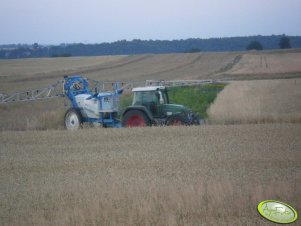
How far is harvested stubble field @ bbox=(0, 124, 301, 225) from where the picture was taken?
7148mm

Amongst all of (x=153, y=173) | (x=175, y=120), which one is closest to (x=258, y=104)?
(x=175, y=120)

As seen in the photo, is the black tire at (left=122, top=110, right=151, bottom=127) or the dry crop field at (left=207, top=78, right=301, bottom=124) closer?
the black tire at (left=122, top=110, right=151, bottom=127)

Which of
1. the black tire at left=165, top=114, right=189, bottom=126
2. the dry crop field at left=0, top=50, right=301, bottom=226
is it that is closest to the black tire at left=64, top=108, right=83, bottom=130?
the dry crop field at left=0, top=50, right=301, bottom=226

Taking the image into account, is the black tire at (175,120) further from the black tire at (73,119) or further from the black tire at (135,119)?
the black tire at (73,119)

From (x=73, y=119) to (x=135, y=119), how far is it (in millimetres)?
2416

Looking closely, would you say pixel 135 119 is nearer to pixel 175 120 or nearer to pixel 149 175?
pixel 175 120

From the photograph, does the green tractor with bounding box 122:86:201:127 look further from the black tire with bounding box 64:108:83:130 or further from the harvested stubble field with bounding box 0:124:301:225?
the black tire with bounding box 64:108:83:130

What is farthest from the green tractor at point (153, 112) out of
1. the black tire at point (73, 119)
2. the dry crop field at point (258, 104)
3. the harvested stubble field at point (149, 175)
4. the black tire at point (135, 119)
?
the dry crop field at point (258, 104)

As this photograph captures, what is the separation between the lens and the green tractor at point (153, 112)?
1536 centimetres

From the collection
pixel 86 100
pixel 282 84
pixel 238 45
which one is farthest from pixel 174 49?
pixel 86 100

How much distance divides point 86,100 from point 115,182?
8.16 m

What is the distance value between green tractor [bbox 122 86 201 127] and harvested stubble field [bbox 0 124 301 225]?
104cm

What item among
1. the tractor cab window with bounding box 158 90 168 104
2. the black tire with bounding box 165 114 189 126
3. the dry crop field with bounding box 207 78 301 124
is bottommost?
the dry crop field with bounding box 207 78 301 124

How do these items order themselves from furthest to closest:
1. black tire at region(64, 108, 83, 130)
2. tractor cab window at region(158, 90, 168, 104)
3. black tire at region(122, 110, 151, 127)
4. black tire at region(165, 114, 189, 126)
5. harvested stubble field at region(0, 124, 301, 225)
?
black tire at region(64, 108, 83, 130), tractor cab window at region(158, 90, 168, 104), black tire at region(122, 110, 151, 127), black tire at region(165, 114, 189, 126), harvested stubble field at region(0, 124, 301, 225)
